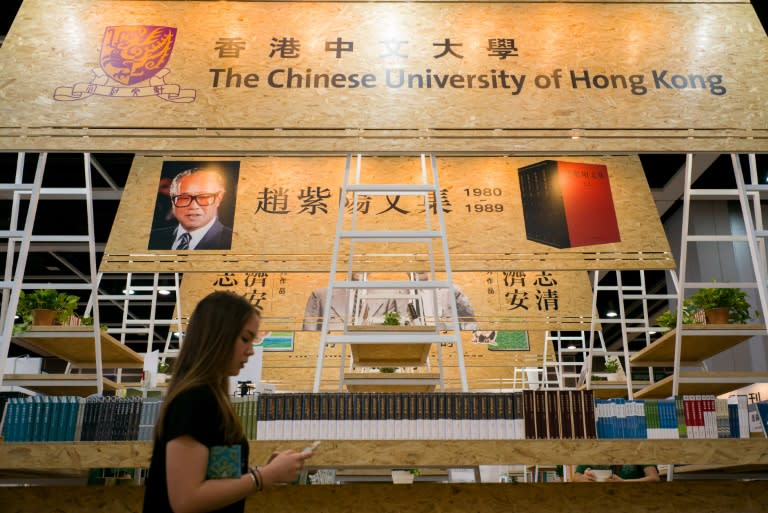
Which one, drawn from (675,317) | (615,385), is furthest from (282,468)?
(615,385)

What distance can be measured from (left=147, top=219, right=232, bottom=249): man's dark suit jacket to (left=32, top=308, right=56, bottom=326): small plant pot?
3.47 ft

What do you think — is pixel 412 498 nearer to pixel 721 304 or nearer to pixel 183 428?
pixel 183 428

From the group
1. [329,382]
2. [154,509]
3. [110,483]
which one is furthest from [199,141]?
[329,382]

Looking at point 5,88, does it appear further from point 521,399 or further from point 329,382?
point 329,382

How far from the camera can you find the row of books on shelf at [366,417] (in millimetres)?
3152

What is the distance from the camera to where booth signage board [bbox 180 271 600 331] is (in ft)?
25.4

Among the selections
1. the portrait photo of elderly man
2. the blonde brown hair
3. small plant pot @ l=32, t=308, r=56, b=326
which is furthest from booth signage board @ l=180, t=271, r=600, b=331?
the blonde brown hair

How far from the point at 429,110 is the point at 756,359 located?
763cm

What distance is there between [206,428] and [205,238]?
4.86 m

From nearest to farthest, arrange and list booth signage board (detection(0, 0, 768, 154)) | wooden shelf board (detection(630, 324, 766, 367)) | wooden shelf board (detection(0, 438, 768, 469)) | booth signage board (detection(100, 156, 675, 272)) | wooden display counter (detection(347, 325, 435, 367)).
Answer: wooden shelf board (detection(0, 438, 768, 469)), booth signage board (detection(0, 0, 768, 154)), wooden display counter (detection(347, 325, 435, 367)), wooden shelf board (detection(630, 324, 766, 367)), booth signage board (detection(100, 156, 675, 272))

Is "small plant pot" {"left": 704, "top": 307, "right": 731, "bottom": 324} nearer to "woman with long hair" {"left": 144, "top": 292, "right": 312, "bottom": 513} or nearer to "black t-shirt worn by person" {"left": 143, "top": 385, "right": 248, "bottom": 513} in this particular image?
"woman with long hair" {"left": 144, "top": 292, "right": 312, "bottom": 513}

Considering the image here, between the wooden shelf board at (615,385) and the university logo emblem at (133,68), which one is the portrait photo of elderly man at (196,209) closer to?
the university logo emblem at (133,68)

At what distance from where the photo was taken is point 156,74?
4.23 meters

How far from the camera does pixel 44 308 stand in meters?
5.69
